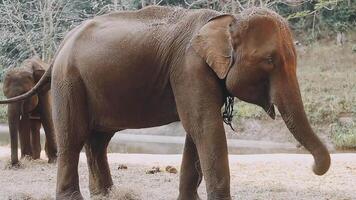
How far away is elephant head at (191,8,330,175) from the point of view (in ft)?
15.4

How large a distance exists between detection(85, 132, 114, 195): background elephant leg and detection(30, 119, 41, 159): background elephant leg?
4.75 m

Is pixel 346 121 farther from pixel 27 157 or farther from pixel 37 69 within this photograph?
pixel 37 69

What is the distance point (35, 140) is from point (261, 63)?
23.9 feet

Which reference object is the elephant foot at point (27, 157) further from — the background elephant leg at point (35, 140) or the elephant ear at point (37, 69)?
the elephant ear at point (37, 69)

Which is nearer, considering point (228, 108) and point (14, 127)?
point (228, 108)

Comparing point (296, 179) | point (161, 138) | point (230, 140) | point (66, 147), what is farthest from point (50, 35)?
point (66, 147)

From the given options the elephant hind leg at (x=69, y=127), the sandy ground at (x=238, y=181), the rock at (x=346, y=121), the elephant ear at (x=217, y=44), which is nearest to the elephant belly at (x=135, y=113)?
the elephant hind leg at (x=69, y=127)

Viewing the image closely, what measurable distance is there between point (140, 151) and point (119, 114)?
11807 mm

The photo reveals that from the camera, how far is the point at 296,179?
8.55m

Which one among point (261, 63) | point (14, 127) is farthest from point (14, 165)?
point (261, 63)

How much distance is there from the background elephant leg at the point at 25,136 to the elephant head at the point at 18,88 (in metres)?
0.32

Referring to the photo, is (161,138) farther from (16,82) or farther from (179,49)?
(179,49)

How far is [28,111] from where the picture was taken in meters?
10.4

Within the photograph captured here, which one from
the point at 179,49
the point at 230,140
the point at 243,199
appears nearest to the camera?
the point at 179,49
